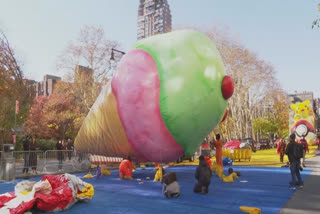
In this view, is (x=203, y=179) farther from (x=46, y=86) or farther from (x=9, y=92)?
(x=46, y=86)

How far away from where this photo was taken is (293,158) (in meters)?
8.77

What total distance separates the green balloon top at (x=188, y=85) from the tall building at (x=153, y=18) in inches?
4729

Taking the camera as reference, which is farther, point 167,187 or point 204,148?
point 204,148

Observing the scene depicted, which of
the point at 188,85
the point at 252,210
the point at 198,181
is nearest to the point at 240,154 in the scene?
the point at 198,181

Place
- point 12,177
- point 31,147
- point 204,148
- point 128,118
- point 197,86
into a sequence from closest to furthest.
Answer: point 197,86, point 128,118, point 12,177, point 31,147, point 204,148

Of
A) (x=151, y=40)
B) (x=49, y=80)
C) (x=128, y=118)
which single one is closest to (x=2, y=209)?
(x=128, y=118)

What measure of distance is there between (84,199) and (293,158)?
20.7 ft

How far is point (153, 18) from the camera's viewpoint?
13012 centimetres

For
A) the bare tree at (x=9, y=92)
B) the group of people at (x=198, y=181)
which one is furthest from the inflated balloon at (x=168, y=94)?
A: the bare tree at (x=9, y=92)

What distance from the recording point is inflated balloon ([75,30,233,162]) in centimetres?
847

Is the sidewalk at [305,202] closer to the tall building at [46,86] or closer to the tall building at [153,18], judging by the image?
the tall building at [46,86]

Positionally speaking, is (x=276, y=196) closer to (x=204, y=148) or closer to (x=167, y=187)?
(x=167, y=187)

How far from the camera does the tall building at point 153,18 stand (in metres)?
128

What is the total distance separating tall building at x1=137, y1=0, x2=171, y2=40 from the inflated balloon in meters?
120
